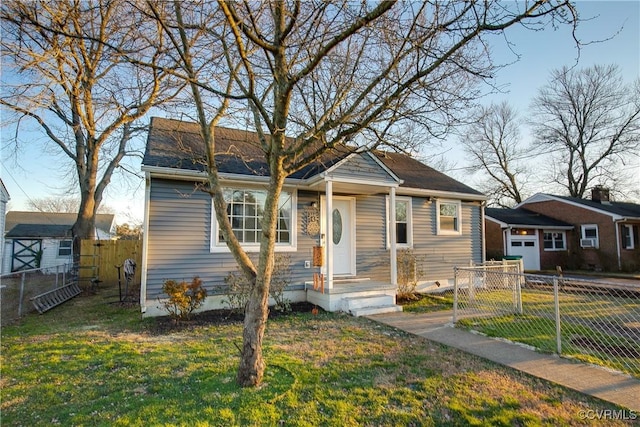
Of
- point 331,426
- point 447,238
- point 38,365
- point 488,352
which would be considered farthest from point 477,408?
point 447,238

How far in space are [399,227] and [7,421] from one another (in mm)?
9332

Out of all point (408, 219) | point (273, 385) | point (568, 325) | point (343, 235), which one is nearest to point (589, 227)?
point (408, 219)

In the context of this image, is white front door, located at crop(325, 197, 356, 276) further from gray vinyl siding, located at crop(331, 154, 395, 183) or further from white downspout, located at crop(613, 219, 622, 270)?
white downspout, located at crop(613, 219, 622, 270)

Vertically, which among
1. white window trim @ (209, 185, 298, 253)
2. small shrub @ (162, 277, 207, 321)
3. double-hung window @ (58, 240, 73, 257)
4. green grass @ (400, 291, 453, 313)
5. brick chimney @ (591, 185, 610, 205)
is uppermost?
brick chimney @ (591, 185, 610, 205)

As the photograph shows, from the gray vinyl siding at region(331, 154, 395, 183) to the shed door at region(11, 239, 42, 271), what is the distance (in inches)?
921

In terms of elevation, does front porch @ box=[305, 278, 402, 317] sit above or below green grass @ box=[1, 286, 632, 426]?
above

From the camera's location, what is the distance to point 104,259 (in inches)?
540

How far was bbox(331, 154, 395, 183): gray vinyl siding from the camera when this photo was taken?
26.4 feet

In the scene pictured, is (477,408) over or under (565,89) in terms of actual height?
under

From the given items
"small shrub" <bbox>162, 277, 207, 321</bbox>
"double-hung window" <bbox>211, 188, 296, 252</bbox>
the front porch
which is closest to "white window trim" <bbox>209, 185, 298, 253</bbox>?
"double-hung window" <bbox>211, 188, 296, 252</bbox>

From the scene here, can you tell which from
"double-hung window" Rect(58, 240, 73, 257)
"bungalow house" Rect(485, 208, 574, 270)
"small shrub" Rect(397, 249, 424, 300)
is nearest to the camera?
"small shrub" Rect(397, 249, 424, 300)

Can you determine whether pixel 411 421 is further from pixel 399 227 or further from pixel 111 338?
pixel 399 227

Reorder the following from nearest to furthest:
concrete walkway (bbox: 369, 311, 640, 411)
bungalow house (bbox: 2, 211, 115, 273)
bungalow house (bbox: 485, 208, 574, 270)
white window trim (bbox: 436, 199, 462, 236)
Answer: concrete walkway (bbox: 369, 311, 640, 411) → white window trim (bbox: 436, 199, 462, 236) → bungalow house (bbox: 485, 208, 574, 270) → bungalow house (bbox: 2, 211, 115, 273)

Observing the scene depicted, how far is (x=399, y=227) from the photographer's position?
1051 cm
